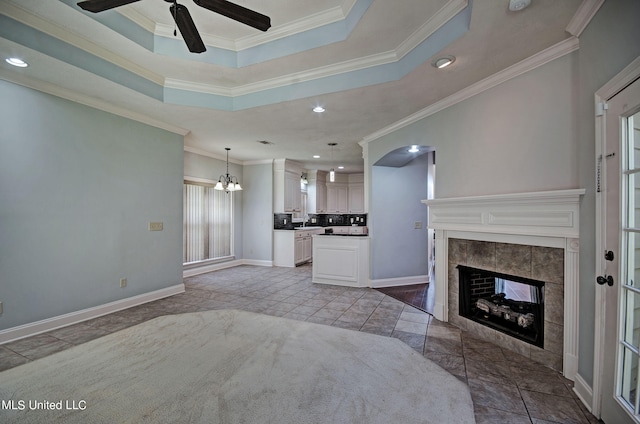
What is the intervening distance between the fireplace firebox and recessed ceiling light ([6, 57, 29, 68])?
5129 millimetres

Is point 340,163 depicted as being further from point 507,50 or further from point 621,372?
point 621,372

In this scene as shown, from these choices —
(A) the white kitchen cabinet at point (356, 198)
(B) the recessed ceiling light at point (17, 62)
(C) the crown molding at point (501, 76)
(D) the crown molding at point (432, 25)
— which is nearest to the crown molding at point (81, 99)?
(B) the recessed ceiling light at point (17, 62)

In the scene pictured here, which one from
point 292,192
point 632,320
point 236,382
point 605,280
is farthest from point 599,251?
point 292,192

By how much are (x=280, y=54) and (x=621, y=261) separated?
3.28m

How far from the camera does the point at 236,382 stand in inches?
83.8

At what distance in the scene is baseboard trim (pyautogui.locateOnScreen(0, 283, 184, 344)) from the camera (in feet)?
9.48

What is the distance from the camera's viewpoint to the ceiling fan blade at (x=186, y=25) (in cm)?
183

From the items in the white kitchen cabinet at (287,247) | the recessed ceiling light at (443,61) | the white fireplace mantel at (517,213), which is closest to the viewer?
the white fireplace mantel at (517,213)

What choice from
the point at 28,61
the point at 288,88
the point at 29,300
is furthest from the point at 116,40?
the point at 29,300

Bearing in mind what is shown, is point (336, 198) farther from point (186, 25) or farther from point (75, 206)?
point (186, 25)

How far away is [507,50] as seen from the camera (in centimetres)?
235

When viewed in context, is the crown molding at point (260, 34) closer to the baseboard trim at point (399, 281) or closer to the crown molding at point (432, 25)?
the crown molding at point (432, 25)

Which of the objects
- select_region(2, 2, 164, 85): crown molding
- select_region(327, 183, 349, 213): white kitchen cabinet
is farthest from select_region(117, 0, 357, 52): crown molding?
select_region(327, 183, 349, 213): white kitchen cabinet

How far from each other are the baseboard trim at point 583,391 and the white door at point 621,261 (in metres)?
0.13
